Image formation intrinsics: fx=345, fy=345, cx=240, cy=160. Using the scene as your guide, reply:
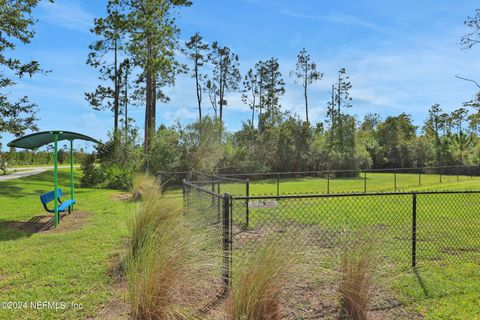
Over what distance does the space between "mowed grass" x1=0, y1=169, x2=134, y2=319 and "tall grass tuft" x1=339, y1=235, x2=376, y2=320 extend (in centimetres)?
257

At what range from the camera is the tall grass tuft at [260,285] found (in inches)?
115

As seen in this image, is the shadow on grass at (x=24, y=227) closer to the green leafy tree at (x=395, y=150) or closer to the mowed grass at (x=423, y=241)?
the mowed grass at (x=423, y=241)

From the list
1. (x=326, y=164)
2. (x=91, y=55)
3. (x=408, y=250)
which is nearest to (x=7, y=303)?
(x=408, y=250)

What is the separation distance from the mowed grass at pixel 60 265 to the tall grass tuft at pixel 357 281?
2.57 m

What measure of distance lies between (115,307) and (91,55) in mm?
28520

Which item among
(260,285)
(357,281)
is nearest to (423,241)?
(357,281)

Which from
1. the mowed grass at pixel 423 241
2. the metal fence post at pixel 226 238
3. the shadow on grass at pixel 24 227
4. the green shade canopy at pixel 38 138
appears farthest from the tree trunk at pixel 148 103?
the metal fence post at pixel 226 238

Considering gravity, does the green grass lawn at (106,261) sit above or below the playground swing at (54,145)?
below

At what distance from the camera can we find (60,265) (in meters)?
5.14

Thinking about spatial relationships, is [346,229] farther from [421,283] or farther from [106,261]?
[106,261]

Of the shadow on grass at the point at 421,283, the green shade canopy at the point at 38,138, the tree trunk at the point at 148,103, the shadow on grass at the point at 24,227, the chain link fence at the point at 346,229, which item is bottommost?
the shadow on grass at the point at 421,283

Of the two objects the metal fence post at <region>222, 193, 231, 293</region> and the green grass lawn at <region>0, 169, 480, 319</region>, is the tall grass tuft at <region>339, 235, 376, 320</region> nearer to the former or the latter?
the green grass lawn at <region>0, 169, 480, 319</region>

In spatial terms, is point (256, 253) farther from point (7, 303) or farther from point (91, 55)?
point (91, 55)

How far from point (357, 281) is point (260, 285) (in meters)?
1.05
